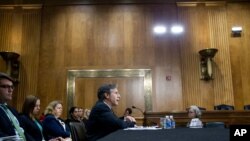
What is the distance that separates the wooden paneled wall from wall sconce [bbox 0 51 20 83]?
0.50 ft

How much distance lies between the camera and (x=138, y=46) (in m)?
8.23

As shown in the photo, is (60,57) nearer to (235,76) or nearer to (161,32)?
(161,32)

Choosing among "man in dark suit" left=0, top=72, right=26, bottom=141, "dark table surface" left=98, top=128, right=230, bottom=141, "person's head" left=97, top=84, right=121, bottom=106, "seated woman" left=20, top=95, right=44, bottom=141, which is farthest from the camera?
"seated woman" left=20, top=95, right=44, bottom=141

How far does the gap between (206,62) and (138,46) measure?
1.90m

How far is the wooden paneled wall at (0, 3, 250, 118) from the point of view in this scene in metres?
7.97

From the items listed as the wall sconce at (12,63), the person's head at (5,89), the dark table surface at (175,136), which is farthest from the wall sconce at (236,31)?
the person's head at (5,89)

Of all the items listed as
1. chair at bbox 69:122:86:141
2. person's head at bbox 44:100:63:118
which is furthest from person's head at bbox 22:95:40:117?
chair at bbox 69:122:86:141

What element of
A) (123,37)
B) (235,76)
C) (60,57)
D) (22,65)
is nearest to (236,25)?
(235,76)

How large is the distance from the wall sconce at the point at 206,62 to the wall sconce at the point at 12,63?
16.3ft

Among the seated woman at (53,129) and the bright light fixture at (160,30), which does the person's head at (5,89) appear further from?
the bright light fixture at (160,30)

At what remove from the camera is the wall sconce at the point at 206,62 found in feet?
25.7

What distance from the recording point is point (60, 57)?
8.18 meters

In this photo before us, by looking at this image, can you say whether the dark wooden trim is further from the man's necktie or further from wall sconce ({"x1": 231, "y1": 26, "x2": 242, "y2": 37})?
the man's necktie

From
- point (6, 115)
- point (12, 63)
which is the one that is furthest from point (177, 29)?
point (6, 115)
